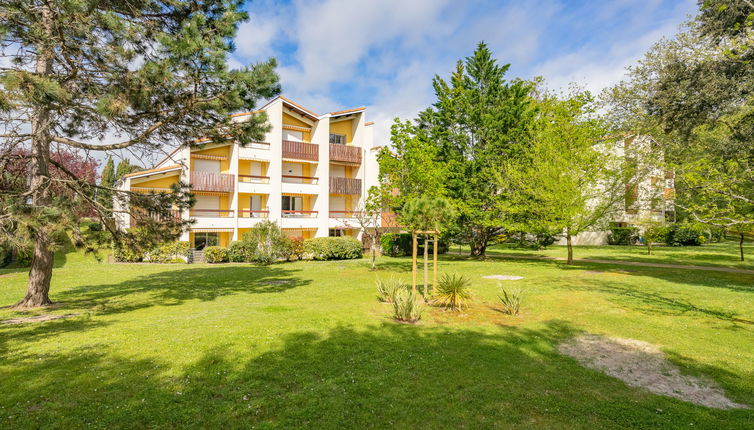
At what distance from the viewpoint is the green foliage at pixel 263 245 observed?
2464cm

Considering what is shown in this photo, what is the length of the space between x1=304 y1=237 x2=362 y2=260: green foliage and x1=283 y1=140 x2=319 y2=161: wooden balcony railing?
8.33 metres

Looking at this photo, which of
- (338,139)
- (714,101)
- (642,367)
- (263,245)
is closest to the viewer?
(642,367)

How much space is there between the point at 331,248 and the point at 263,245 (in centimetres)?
547

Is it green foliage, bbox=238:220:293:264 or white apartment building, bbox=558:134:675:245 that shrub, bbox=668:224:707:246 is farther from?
green foliage, bbox=238:220:293:264

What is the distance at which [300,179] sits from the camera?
33281 mm

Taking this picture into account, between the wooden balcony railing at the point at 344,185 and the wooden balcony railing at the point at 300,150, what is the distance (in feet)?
8.72

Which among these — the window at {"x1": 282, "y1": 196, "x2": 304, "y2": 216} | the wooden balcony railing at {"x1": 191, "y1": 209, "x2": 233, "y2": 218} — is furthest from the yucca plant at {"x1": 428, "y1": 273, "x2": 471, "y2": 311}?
the window at {"x1": 282, "y1": 196, "x2": 304, "y2": 216}

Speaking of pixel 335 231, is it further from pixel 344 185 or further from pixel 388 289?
pixel 388 289

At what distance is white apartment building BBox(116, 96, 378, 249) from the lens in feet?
93.9

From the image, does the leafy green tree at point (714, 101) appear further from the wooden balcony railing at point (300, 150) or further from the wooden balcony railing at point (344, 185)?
the wooden balcony railing at point (300, 150)

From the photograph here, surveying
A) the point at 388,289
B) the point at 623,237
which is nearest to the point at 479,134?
the point at 388,289

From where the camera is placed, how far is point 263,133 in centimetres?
1255

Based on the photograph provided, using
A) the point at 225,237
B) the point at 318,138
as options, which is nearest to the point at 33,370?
the point at 225,237

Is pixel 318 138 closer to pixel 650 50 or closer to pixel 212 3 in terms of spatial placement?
pixel 212 3
